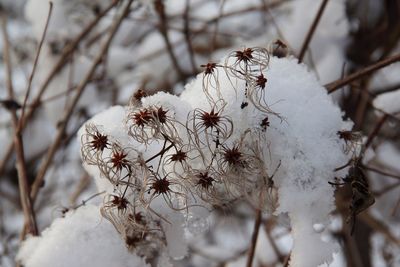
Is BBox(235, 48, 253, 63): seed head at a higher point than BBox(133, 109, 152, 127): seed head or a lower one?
higher

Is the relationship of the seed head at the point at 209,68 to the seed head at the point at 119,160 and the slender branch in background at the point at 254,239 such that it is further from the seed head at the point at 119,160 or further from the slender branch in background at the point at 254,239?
the slender branch in background at the point at 254,239

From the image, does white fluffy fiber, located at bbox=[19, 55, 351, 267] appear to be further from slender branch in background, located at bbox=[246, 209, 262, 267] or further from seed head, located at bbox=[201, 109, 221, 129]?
slender branch in background, located at bbox=[246, 209, 262, 267]

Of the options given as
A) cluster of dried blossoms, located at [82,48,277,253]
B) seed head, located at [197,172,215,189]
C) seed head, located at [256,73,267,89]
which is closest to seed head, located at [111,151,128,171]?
cluster of dried blossoms, located at [82,48,277,253]

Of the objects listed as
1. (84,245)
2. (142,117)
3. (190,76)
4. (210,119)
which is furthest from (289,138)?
(190,76)

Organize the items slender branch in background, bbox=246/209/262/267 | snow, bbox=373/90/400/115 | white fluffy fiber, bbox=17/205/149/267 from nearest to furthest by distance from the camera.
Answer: white fluffy fiber, bbox=17/205/149/267 < slender branch in background, bbox=246/209/262/267 < snow, bbox=373/90/400/115

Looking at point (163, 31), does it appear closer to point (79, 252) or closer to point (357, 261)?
point (79, 252)

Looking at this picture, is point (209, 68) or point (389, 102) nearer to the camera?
point (209, 68)

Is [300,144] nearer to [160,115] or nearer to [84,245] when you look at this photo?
[160,115]
